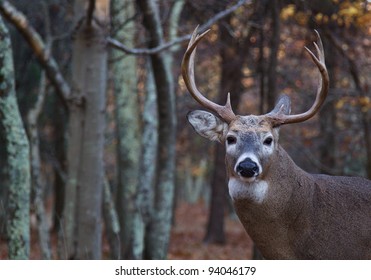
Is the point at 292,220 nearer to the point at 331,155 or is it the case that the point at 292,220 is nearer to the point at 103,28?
the point at 103,28

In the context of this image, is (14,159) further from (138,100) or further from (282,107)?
(138,100)

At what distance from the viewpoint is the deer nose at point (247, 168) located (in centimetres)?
599

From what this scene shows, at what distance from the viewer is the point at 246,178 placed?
6.06 meters

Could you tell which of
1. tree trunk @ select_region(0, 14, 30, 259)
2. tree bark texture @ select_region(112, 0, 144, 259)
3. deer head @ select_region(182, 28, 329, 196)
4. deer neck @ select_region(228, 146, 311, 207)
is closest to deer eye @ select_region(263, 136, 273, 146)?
deer head @ select_region(182, 28, 329, 196)

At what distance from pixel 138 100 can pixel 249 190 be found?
9175mm

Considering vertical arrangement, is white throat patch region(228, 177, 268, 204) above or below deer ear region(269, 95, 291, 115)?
below

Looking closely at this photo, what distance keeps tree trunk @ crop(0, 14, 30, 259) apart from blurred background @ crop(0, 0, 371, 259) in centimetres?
1

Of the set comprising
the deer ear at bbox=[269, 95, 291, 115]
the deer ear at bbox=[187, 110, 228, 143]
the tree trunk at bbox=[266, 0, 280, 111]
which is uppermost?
the tree trunk at bbox=[266, 0, 280, 111]

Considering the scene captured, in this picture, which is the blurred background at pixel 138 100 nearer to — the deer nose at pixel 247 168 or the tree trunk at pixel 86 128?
the tree trunk at pixel 86 128

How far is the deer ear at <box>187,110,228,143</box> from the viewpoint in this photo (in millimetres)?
6777

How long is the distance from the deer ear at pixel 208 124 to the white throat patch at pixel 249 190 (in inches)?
27.1

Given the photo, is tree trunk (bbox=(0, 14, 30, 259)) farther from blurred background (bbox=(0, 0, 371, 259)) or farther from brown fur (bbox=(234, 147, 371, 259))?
brown fur (bbox=(234, 147, 371, 259))

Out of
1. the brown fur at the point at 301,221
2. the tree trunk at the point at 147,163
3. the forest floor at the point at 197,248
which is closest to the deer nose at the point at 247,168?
the brown fur at the point at 301,221
